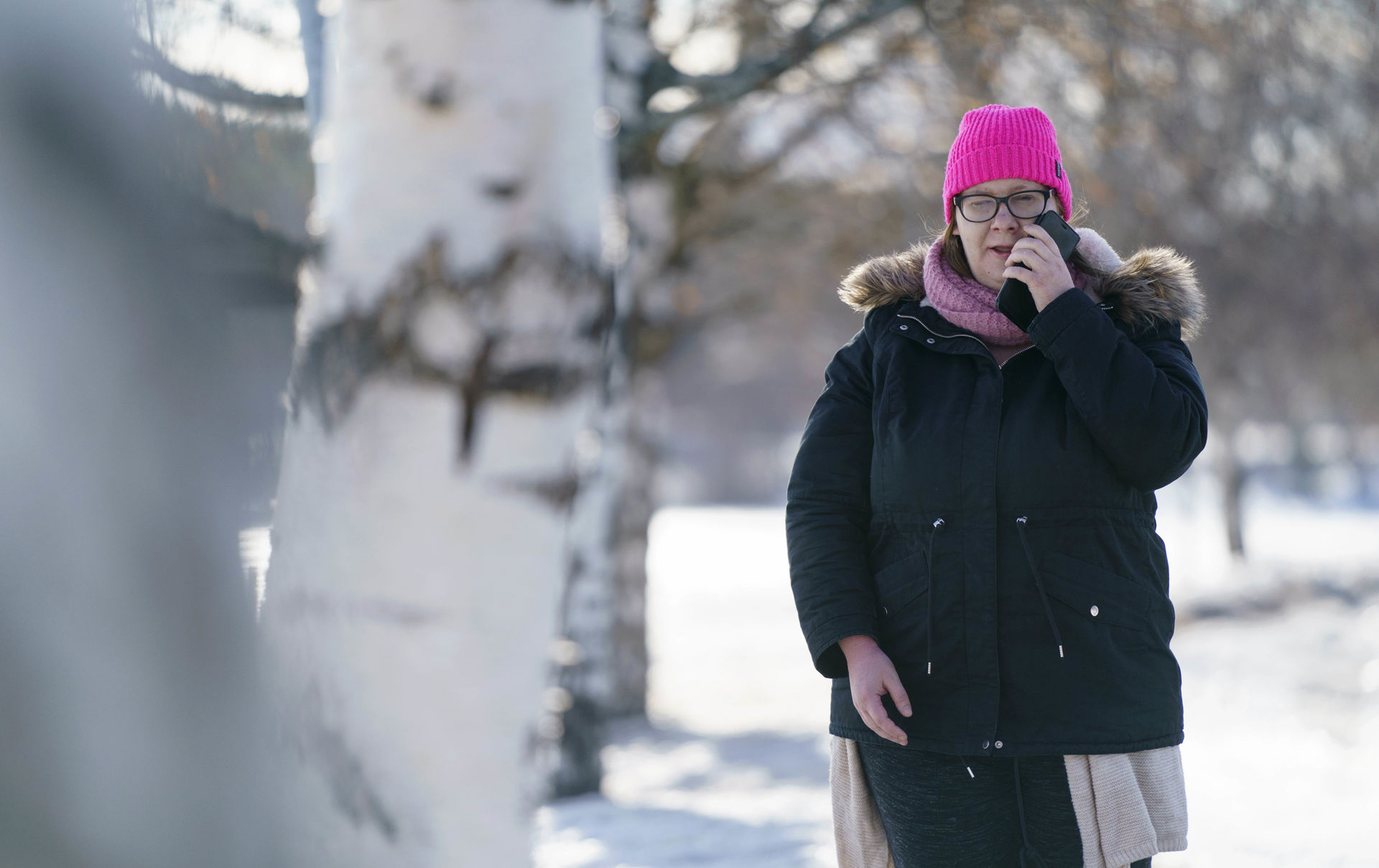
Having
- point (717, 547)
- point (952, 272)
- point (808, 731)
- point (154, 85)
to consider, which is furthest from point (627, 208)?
point (717, 547)

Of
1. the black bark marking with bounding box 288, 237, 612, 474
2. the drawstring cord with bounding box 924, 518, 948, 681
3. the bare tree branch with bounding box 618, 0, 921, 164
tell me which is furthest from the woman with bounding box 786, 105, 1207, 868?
the bare tree branch with bounding box 618, 0, 921, 164

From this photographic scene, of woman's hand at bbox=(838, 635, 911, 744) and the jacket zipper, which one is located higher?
the jacket zipper

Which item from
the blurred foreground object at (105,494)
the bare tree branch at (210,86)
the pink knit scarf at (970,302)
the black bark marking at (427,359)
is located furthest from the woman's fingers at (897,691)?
the bare tree branch at (210,86)

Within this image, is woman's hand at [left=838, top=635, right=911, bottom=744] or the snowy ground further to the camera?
the snowy ground

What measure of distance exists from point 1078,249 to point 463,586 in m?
1.26

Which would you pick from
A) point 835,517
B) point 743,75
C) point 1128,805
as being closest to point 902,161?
point 743,75

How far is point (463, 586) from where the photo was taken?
1.50 m

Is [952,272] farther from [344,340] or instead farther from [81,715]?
[81,715]

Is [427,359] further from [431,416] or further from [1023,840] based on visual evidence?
[1023,840]

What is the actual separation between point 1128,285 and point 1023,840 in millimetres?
929

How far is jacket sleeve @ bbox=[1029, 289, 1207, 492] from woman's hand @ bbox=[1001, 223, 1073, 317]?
0.02m

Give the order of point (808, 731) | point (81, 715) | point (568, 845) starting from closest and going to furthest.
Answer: point (81, 715) < point (568, 845) < point (808, 731)

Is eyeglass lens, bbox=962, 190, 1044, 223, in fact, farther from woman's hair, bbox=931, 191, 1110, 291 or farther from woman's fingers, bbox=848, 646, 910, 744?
woman's fingers, bbox=848, 646, 910, 744

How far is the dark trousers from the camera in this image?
1.96 m
